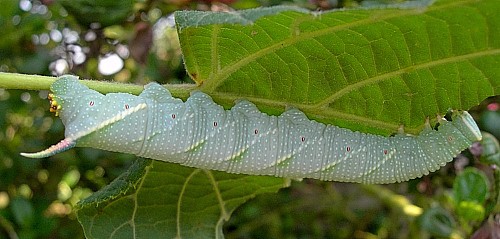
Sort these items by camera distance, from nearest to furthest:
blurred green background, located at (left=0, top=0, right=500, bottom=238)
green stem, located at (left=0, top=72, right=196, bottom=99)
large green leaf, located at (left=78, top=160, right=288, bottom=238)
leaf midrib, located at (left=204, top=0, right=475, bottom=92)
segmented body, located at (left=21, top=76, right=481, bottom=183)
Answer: leaf midrib, located at (left=204, top=0, right=475, bottom=92)
green stem, located at (left=0, top=72, right=196, bottom=99)
segmented body, located at (left=21, top=76, right=481, bottom=183)
large green leaf, located at (left=78, top=160, right=288, bottom=238)
blurred green background, located at (left=0, top=0, right=500, bottom=238)

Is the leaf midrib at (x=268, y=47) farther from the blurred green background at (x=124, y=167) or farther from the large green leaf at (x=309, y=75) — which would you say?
the blurred green background at (x=124, y=167)

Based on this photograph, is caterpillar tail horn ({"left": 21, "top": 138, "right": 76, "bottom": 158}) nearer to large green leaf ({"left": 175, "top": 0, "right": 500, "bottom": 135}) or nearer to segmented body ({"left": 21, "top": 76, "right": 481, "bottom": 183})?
segmented body ({"left": 21, "top": 76, "right": 481, "bottom": 183})

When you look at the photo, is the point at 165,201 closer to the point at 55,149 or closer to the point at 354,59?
the point at 55,149

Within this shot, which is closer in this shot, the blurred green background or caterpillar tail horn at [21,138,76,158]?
caterpillar tail horn at [21,138,76,158]

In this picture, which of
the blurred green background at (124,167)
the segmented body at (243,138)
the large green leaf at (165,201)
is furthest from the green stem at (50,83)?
the blurred green background at (124,167)

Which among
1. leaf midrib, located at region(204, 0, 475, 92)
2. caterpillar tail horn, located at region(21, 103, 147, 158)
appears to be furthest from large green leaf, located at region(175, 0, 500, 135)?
caterpillar tail horn, located at region(21, 103, 147, 158)
